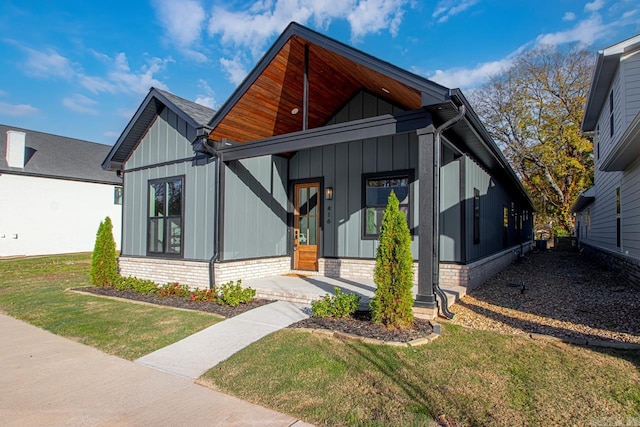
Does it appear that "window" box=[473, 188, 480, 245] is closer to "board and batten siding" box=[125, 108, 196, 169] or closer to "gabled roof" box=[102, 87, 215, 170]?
"gabled roof" box=[102, 87, 215, 170]

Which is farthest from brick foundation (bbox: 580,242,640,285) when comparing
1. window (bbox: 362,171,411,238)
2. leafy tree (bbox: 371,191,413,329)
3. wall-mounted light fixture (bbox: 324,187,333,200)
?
wall-mounted light fixture (bbox: 324,187,333,200)

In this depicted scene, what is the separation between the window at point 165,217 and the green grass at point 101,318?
1.88 m

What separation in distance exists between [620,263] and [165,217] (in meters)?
11.2

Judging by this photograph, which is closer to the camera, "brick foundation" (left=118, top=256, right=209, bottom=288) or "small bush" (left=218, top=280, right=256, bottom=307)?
"small bush" (left=218, top=280, right=256, bottom=307)

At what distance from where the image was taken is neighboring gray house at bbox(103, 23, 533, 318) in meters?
6.77

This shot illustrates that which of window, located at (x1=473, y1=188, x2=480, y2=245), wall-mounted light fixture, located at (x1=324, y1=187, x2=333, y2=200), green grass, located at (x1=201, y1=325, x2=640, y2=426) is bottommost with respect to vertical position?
green grass, located at (x1=201, y1=325, x2=640, y2=426)

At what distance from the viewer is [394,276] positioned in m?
4.77

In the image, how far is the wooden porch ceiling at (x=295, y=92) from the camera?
6.61 meters

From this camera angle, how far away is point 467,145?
24.4 ft

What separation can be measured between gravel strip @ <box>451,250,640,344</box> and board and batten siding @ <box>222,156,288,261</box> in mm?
4379

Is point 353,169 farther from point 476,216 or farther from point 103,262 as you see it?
point 103,262

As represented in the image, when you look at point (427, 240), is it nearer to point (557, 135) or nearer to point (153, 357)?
point (153, 357)

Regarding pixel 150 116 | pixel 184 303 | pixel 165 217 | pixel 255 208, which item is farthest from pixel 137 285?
pixel 150 116

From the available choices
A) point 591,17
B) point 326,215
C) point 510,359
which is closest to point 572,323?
point 510,359
